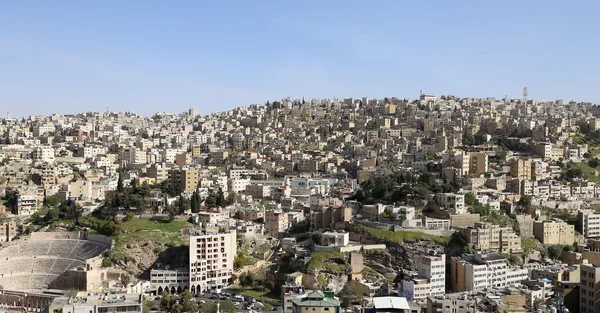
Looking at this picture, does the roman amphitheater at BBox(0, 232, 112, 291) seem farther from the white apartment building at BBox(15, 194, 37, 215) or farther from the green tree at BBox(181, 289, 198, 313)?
the green tree at BBox(181, 289, 198, 313)

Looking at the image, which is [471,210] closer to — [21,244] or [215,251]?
[215,251]

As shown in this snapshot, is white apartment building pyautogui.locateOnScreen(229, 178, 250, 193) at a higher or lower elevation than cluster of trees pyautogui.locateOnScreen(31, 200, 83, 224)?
higher

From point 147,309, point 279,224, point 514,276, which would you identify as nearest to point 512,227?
point 514,276

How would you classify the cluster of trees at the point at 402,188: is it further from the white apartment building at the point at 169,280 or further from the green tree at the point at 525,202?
the white apartment building at the point at 169,280

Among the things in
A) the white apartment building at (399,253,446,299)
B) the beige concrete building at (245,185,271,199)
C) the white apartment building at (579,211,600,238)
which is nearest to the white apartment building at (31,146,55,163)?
the beige concrete building at (245,185,271,199)

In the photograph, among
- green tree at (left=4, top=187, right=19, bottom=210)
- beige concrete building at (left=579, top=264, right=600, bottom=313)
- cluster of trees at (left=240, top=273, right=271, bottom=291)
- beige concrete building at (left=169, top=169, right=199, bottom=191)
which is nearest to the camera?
beige concrete building at (left=579, top=264, right=600, bottom=313)

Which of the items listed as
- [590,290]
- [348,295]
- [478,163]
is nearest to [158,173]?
[478,163]

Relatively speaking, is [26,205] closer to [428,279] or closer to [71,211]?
[71,211]
